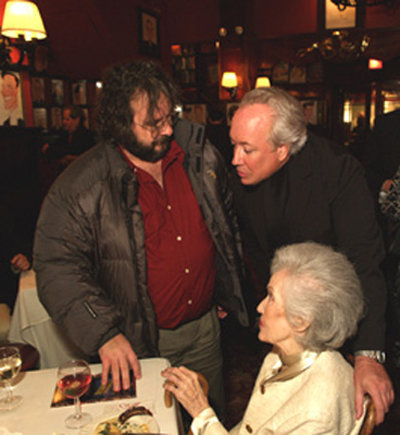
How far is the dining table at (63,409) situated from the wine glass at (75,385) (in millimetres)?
22

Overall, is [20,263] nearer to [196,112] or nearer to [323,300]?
[323,300]

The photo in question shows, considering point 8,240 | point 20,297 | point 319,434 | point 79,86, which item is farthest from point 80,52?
point 319,434

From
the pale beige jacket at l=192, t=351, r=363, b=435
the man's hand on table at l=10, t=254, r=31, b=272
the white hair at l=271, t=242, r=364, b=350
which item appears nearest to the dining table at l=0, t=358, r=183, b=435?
the pale beige jacket at l=192, t=351, r=363, b=435

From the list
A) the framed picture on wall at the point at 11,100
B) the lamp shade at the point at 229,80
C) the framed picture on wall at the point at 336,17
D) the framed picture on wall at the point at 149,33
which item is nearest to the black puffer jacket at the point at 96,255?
the framed picture on wall at the point at 11,100

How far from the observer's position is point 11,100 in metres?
4.57

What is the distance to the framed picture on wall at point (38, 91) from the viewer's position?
21.0 feet

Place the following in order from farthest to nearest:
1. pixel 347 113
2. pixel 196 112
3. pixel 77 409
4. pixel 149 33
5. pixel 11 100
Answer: pixel 347 113 → pixel 196 112 → pixel 149 33 → pixel 11 100 → pixel 77 409

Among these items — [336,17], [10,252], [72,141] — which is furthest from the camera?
[336,17]

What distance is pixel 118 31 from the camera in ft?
19.2

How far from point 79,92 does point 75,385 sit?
6.89m

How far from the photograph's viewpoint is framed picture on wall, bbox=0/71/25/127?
175 inches

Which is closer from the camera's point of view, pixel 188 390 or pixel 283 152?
pixel 188 390

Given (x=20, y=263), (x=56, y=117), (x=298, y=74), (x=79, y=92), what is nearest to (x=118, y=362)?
(x=20, y=263)

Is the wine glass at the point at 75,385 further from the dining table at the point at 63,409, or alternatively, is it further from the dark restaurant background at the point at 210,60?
the dark restaurant background at the point at 210,60
